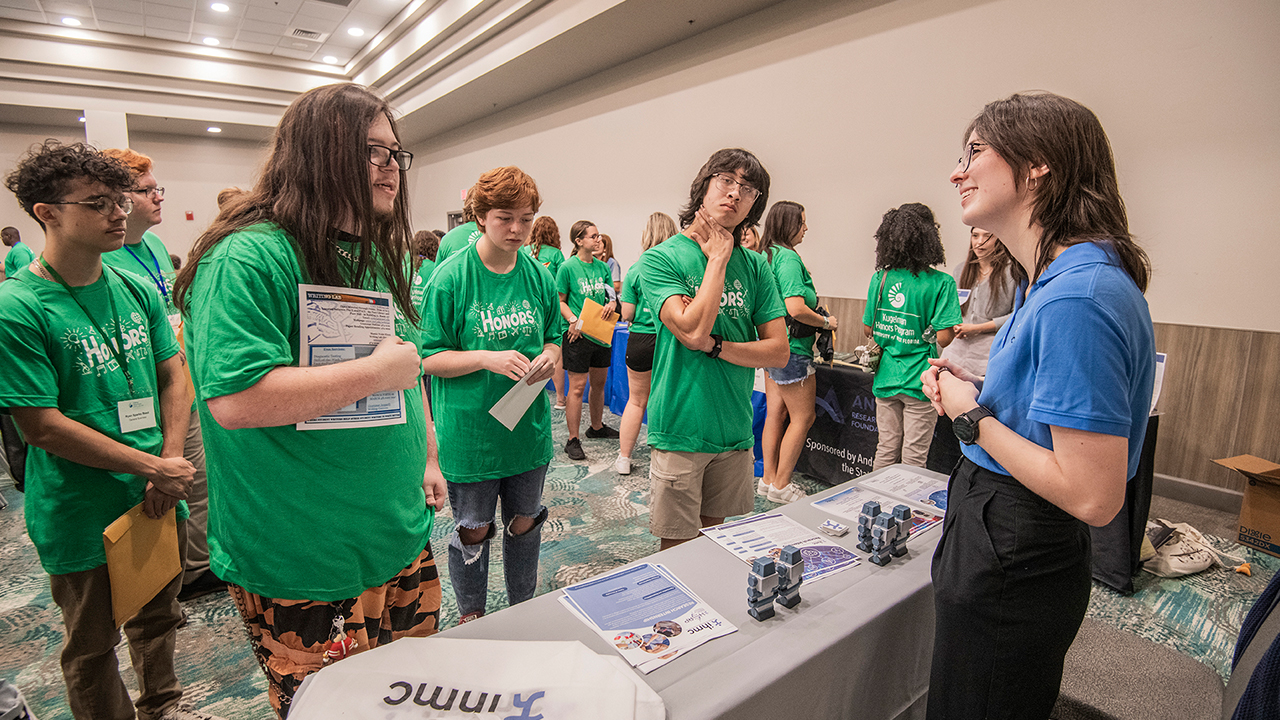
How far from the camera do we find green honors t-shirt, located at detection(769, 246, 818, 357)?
3.01m

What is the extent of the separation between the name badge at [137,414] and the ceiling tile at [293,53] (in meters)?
10.4

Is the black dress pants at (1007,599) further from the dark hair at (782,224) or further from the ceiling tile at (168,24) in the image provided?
the ceiling tile at (168,24)

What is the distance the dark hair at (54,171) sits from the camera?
4.33ft

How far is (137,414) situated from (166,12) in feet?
30.8

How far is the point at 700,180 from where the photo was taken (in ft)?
5.71

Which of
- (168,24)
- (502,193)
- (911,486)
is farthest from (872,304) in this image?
(168,24)

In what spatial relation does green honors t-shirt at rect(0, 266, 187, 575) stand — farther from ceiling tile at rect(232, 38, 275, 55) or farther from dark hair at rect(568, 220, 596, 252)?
ceiling tile at rect(232, 38, 275, 55)

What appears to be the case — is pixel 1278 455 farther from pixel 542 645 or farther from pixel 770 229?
pixel 542 645

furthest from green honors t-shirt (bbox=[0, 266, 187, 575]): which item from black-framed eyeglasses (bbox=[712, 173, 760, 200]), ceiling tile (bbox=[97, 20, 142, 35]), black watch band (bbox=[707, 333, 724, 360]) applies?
ceiling tile (bbox=[97, 20, 142, 35])

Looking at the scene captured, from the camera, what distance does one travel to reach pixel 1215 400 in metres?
3.06

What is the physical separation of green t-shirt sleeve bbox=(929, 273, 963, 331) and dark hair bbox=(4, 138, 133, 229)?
3.06 meters

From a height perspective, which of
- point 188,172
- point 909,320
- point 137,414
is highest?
point 188,172

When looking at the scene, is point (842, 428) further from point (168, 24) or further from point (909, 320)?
point (168, 24)

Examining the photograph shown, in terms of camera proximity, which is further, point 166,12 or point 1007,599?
point 166,12
